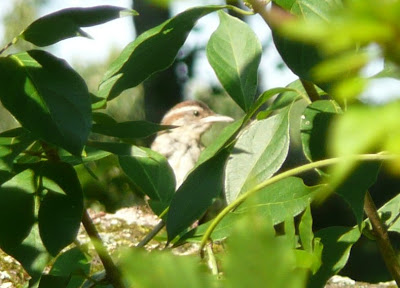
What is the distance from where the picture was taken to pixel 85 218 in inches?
40.4

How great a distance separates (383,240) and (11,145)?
17.3 inches

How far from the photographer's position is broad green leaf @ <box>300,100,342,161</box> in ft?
2.86

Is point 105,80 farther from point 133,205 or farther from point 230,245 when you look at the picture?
point 133,205

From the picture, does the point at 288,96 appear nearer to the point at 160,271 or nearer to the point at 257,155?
the point at 257,155

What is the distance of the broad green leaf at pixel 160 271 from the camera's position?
0.23 meters

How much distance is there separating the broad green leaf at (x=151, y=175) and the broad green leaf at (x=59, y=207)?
0.08 metres

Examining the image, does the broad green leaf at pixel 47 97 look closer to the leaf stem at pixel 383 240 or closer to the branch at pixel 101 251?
the branch at pixel 101 251

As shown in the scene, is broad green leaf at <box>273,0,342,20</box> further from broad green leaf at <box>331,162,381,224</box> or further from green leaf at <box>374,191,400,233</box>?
green leaf at <box>374,191,400,233</box>

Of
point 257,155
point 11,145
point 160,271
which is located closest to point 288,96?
point 257,155

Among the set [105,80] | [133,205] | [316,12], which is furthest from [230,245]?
[133,205]

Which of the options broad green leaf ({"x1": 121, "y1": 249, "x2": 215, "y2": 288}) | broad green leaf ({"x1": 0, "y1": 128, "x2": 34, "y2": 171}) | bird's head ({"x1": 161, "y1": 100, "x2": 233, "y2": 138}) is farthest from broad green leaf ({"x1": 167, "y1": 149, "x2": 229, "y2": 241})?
bird's head ({"x1": 161, "y1": 100, "x2": 233, "y2": 138})

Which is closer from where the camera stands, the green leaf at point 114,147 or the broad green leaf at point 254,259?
the broad green leaf at point 254,259

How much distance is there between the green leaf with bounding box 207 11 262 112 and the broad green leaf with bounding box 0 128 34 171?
24 centimetres

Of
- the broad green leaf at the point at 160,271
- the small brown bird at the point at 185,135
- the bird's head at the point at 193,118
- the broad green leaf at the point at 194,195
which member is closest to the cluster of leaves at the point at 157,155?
the broad green leaf at the point at 194,195
